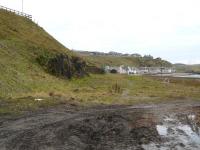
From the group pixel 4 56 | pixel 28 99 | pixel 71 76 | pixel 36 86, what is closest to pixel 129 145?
pixel 28 99

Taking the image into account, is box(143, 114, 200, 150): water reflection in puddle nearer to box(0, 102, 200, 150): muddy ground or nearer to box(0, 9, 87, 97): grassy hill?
box(0, 102, 200, 150): muddy ground

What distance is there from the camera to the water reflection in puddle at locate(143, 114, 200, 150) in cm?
2020

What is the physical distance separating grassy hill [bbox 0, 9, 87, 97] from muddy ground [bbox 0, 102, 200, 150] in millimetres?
13876

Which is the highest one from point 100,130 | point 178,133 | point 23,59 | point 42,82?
point 23,59

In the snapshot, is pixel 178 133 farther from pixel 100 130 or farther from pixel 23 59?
pixel 23 59

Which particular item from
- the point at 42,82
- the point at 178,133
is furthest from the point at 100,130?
the point at 42,82

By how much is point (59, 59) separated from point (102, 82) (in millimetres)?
8058

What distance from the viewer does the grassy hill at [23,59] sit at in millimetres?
46188

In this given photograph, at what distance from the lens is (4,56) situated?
5478cm

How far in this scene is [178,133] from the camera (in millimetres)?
23750

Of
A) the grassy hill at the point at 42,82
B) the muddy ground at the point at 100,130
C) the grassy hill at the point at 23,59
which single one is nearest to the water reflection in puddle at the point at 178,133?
the muddy ground at the point at 100,130

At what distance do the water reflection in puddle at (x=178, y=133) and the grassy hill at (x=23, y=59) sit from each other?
17790mm

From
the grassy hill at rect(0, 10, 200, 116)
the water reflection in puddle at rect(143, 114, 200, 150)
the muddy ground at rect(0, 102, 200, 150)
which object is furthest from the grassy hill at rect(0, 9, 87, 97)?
the water reflection in puddle at rect(143, 114, 200, 150)

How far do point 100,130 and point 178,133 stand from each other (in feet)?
13.6
